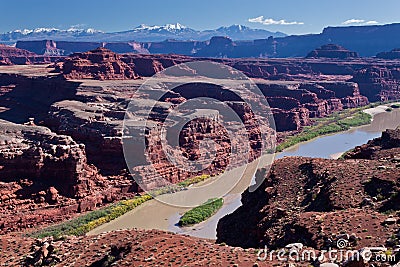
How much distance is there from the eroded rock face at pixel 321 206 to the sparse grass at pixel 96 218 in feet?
39.5

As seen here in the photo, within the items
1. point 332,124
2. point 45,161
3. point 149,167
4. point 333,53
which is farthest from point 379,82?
point 45,161

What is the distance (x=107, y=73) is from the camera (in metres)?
76.8

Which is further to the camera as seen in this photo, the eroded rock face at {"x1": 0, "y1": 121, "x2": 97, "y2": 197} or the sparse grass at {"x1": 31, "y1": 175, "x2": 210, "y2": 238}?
the eroded rock face at {"x1": 0, "y1": 121, "x2": 97, "y2": 197}

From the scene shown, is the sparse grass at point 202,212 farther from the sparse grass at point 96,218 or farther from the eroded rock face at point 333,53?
the eroded rock face at point 333,53

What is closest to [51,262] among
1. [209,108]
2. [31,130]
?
[31,130]

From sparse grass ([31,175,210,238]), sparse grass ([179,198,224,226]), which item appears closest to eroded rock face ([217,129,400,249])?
sparse grass ([179,198,224,226])

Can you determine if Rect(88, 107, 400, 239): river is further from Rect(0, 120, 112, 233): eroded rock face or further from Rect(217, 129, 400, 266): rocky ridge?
Rect(217, 129, 400, 266): rocky ridge

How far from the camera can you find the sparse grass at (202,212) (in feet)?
111

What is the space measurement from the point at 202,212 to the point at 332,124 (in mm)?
Answer: 46630

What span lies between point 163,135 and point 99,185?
8.33 m

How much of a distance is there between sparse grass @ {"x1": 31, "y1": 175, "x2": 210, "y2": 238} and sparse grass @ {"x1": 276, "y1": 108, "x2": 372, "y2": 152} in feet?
78.5

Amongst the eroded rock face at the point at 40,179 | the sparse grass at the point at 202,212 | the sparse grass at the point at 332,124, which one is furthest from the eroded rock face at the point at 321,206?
the sparse grass at the point at 332,124

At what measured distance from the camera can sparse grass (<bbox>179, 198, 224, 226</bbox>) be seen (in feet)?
111

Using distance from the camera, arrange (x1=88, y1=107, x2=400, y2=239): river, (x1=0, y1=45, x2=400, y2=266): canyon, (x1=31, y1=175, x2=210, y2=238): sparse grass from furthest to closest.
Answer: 1. (x1=88, y1=107, x2=400, y2=239): river
2. (x1=31, y1=175, x2=210, y2=238): sparse grass
3. (x1=0, y1=45, x2=400, y2=266): canyon
